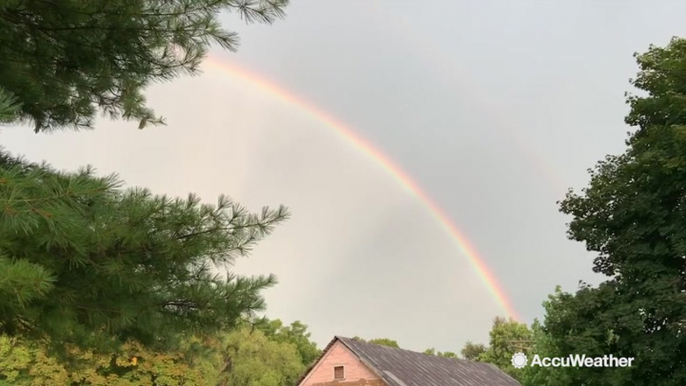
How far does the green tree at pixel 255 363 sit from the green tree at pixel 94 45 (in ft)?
110

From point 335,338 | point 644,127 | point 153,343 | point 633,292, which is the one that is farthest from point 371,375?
point 153,343

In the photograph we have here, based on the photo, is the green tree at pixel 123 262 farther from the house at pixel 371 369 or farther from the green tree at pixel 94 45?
the house at pixel 371 369

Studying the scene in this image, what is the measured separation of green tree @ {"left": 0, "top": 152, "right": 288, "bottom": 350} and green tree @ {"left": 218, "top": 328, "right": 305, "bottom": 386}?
3403 cm

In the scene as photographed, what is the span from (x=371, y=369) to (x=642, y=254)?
12.6 metres

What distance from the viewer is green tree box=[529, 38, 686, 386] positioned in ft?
45.9

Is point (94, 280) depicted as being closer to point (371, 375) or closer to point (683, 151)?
point (683, 151)

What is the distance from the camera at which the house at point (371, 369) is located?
24.3 m

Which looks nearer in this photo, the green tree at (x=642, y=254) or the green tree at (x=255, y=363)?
the green tree at (x=642, y=254)

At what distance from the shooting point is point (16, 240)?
4547mm

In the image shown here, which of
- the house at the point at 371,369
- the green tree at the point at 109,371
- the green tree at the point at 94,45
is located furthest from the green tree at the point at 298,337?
the green tree at the point at 94,45

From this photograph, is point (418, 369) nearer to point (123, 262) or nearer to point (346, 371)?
point (346, 371)

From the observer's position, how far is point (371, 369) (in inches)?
958

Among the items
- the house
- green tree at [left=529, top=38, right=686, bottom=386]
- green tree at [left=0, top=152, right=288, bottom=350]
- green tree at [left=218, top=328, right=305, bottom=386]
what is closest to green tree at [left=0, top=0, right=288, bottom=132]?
green tree at [left=0, top=152, right=288, bottom=350]

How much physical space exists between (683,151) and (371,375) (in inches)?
595
